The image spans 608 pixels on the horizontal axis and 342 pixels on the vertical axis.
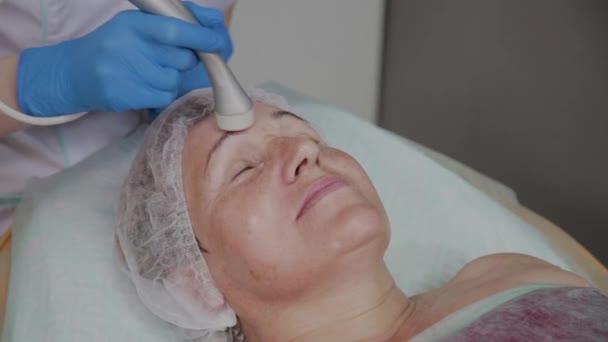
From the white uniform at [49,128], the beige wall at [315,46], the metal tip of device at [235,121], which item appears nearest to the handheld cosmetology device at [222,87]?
the metal tip of device at [235,121]

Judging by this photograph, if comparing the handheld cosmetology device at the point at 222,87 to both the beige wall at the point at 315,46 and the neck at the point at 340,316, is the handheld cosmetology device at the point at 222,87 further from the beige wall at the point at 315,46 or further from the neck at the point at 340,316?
the beige wall at the point at 315,46

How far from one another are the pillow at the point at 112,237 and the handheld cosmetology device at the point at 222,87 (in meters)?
0.39

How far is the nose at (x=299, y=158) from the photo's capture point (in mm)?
1094

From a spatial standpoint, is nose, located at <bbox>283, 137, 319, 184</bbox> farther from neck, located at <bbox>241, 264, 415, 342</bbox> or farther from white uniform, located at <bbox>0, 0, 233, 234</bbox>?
white uniform, located at <bbox>0, 0, 233, 234</bbox>

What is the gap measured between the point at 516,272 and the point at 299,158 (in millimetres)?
444

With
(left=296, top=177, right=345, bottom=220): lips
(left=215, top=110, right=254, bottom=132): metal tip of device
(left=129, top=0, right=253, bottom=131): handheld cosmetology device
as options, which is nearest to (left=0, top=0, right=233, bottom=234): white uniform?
(left=129, top=0, right=253, bottom=131): handheld cosmetology device

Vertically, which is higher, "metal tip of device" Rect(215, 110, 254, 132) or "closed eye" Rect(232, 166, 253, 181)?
"metal tip of device" Rect(215, 110, 254, 132)

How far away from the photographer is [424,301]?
4.07ft

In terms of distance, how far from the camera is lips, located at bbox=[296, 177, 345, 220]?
1.08 meters

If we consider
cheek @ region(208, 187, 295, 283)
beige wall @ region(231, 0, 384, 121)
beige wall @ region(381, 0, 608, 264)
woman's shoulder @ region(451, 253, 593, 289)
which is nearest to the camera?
cheek @ region(208, 187, 295, 283)

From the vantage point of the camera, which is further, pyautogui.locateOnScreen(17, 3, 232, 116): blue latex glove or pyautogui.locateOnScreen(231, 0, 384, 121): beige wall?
pyautogui.locateOnScreen(231, 0, 384, 121): beige wall

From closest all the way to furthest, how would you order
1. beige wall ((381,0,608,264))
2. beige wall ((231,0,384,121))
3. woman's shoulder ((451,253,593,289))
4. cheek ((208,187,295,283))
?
cheek ((208,187,295,283)), woman's shoulder ((451,253,593,289)), beige wall ((381,0,608,264)), beige wall ((231,0,384,121))

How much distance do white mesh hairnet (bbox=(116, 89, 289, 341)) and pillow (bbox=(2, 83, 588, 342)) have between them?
0.27 ft

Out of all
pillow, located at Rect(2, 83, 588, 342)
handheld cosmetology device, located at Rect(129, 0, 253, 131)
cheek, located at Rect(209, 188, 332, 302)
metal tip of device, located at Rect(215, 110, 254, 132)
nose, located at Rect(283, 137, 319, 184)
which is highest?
handheld cosmetology device, located at Rect(129, 0, 253, 131)
